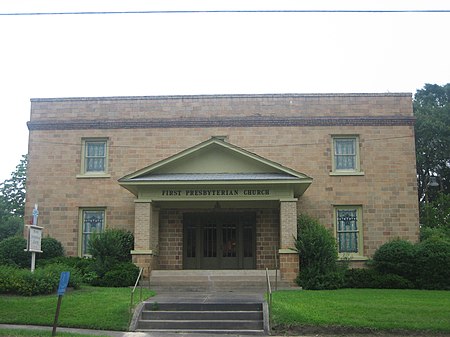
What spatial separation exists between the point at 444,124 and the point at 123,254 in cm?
2940

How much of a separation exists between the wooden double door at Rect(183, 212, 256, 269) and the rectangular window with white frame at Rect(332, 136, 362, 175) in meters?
4.58

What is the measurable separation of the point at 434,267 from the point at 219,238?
886 cm

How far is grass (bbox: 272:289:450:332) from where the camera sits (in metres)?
14.5

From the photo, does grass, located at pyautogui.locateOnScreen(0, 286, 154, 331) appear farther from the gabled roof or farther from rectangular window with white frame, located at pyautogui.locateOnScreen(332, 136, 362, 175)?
rectangular window with white frame, located at pyautogui.locateOnScreen(332, 136, 362, 175)

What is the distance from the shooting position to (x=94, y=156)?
90.0 ft

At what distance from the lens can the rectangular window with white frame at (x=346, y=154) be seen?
26953 millimetres

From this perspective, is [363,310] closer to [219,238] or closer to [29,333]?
[29,333]

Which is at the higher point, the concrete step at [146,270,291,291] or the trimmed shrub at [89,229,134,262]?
the trimmed shrub at [89,229,134,262]

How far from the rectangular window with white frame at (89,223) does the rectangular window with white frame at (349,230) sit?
10480mm

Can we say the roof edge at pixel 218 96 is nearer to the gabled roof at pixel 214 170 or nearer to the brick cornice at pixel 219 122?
the brick cornice at pixel 219 122

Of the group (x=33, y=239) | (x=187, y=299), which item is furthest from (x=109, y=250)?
(x=187, y=299)

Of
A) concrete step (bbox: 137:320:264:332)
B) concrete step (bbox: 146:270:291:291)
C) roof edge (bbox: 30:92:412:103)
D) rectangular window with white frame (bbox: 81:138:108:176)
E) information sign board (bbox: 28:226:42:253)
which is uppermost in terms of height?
roof edge (bbox: 30:92:412:103)

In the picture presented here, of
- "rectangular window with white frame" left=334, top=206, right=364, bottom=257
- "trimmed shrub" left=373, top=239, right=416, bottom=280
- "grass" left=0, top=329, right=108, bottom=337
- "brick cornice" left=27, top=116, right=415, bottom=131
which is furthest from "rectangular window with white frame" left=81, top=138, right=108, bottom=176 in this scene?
"grass" left=0, top=329, right=108, bottom=337

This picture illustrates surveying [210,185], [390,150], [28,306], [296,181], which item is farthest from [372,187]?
[28,306]
